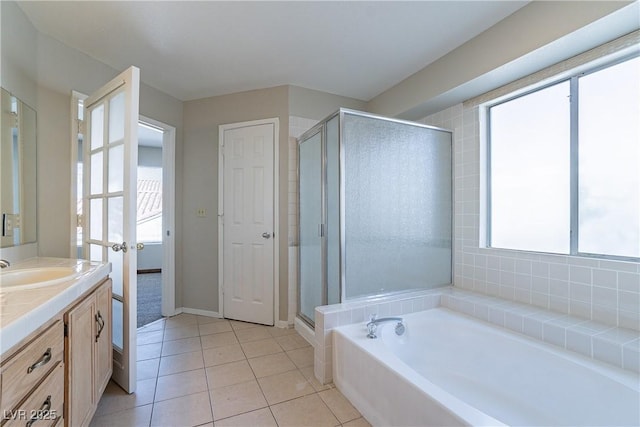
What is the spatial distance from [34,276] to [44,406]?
757mm

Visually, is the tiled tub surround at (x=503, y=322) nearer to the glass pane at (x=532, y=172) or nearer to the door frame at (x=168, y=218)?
the glass pane at (x=532, y=172)

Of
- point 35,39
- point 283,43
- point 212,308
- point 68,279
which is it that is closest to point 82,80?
point 35,39

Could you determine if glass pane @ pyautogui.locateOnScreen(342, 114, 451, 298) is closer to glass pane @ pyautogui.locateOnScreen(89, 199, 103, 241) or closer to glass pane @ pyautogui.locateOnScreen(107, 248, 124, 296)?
glass pane @ pyautogui.locateOnScreen(107, 248, 124, 296)

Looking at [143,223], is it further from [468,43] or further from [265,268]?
[468,43]

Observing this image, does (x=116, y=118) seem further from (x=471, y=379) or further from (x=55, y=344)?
(x=471, y=379)

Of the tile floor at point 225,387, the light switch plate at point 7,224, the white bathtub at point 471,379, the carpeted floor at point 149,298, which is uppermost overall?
the light switch plate at point 7,224

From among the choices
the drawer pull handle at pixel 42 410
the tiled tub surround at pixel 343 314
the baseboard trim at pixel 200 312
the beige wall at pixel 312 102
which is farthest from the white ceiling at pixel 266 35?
the baseboard trim at pixel 200 312

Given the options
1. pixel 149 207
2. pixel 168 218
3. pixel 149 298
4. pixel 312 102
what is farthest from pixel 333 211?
pixel 149 207

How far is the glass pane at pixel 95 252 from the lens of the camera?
1.93 metres

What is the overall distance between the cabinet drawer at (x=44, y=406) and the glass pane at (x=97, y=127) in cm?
154

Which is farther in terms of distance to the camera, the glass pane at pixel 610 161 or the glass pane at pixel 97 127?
the glass pane at pixel 97 127

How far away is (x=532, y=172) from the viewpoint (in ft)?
6.75

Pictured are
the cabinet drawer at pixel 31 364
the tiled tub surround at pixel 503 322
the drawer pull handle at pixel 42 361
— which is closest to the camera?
the cabinet drawer at pixel 31 364

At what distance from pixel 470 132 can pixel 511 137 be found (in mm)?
310
